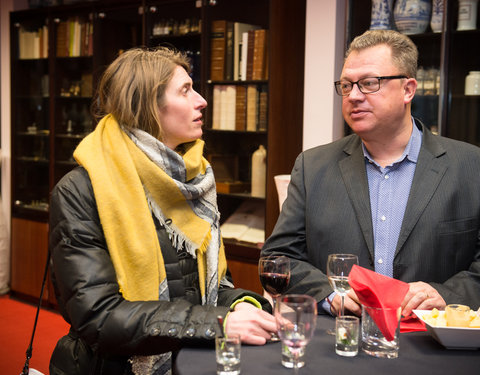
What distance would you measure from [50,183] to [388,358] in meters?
4.44

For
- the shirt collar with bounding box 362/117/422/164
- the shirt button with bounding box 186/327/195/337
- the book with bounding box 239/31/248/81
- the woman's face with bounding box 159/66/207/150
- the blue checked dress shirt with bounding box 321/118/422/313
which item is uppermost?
the book with bounding box 239/31/248/81

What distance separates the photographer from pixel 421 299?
1687mm

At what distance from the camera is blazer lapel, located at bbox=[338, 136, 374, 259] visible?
2023mm

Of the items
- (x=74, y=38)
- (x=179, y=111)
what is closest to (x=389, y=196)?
(x=179, y=111)

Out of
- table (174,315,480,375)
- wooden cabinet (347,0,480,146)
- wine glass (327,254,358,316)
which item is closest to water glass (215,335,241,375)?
table (174,315,480,375)

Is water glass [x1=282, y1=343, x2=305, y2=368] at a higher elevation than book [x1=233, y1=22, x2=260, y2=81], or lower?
lower

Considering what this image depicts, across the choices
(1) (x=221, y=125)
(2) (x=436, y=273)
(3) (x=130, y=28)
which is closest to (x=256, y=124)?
(1) (x=221, y=125)

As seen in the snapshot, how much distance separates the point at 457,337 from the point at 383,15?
236cm

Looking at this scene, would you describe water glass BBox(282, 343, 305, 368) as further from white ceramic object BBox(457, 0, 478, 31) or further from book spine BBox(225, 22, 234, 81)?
book spine BBox(225, 22, 234, 81)

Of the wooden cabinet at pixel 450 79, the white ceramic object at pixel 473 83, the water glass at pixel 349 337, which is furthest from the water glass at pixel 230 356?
the white ceramic object at pixel 473 83

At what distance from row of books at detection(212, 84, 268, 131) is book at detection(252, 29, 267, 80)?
0.29ft

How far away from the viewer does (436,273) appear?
2.00 m

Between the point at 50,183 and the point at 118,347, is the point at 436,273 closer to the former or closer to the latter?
the point at 118,347

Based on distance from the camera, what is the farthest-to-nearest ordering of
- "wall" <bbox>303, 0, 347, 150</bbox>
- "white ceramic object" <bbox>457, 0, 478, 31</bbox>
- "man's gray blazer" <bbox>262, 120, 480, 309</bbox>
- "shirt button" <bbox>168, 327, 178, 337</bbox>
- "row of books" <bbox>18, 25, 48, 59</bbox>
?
"row of books" <bbox>18, 25, 48, 59</bbox> < "wall" <bbox>303, 0, 347, 150</bbox> < "white ceramic object" <bbox>457, 0, 478, 31</bbox> < "man's gray blazer" <bbox>262, 120, 480, 309</bbox> < "shirt button" <bbox>168, 327, 178, 337</bbox>
